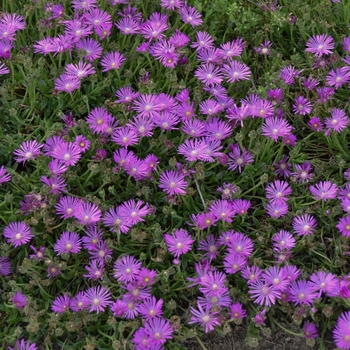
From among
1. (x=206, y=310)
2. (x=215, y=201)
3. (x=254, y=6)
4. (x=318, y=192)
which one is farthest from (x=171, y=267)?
(x=254, y=6)

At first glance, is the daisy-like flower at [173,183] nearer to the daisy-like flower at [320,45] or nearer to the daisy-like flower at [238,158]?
the daisy-like flower at [238,158]

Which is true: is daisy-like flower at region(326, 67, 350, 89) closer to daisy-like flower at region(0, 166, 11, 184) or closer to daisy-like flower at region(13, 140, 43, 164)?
daisy-like flower at region(13, 140, 43, 164)

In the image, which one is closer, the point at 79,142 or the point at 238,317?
the point at 238,317

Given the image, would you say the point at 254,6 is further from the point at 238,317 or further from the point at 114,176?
the point at 238,317

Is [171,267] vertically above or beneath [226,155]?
beneath

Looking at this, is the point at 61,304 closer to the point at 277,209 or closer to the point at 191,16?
the point at 277,209

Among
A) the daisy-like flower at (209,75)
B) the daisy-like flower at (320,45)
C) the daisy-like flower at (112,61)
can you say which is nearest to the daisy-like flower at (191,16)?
the daisy-like flower at (209,75)
